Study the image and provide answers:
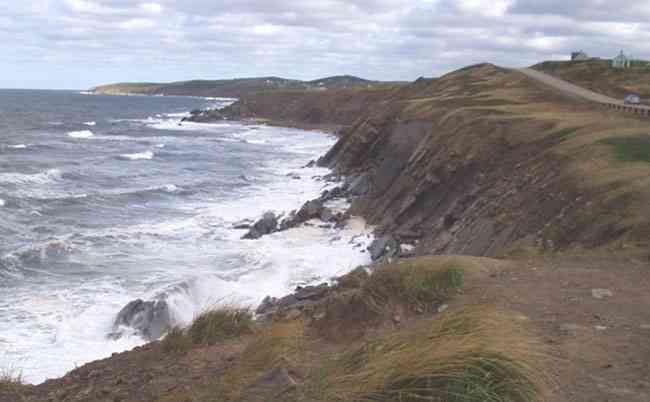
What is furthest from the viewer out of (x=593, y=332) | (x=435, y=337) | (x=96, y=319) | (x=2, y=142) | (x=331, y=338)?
(x=2, y=142)

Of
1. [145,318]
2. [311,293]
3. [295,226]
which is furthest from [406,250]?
[145,318]

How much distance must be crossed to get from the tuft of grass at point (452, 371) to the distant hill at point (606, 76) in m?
47.5

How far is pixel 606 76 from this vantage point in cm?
5894

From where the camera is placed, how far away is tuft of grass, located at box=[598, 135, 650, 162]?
18453 mm

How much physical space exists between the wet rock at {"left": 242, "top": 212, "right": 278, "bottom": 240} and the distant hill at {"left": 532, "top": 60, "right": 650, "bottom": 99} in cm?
3133

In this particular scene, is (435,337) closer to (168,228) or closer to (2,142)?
(168,228)

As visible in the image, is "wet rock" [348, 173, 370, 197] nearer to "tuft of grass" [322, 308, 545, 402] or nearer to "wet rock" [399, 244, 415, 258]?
"wet rock" [399, 244, 415, 258]

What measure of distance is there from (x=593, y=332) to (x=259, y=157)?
53419 mm

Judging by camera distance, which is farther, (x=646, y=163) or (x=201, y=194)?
(x=201, y=194)

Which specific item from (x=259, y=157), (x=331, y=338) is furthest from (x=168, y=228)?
(x=259, y=157)

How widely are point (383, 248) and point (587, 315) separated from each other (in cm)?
1507

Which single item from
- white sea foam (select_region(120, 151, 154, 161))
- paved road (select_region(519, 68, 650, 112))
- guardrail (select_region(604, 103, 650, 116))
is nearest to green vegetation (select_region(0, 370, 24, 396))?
guardrail (select_region(604, 103, 650, 116))

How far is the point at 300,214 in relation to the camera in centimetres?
2975

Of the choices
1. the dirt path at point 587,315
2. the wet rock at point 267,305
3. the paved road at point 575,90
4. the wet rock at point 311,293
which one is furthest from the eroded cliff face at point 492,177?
the wet rock at point 267,305
